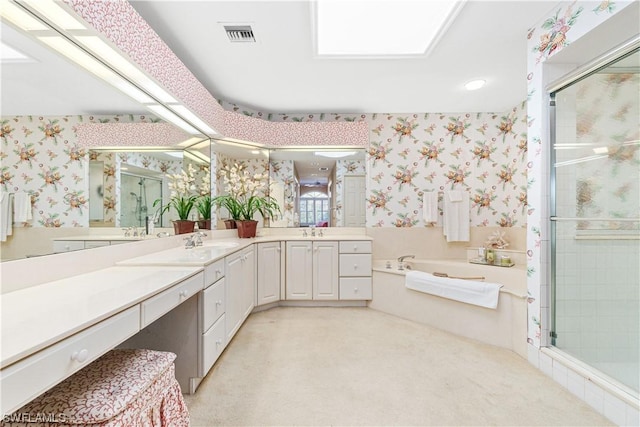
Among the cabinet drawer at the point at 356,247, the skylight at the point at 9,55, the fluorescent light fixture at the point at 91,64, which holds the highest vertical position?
the fluorescent light fixture at the point at 91,64

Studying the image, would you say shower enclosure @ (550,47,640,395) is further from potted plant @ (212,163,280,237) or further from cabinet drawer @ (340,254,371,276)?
potted plant @ (212,163,280,237)

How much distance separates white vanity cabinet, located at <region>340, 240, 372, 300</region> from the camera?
3094 mm

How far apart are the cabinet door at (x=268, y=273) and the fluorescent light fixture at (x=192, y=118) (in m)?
1.24

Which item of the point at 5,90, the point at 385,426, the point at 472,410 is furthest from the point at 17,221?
the point at 472,410

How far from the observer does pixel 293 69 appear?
95.2 inches

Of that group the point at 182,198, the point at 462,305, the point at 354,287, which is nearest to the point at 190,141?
the point at 182,198

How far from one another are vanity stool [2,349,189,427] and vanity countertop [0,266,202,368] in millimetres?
284

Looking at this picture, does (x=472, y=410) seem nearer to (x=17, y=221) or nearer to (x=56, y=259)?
(x=56, y=259)

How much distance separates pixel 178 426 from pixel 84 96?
5.56ft

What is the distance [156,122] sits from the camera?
2002 millimetres

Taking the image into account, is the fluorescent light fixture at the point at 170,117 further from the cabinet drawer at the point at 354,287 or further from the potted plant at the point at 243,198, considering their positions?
the cabinet drawer at the point at 354,287

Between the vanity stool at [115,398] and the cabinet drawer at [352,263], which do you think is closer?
the vanity stool at [115,398]

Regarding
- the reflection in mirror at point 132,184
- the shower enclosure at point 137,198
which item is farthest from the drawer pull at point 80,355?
the shower enclosure at point 137,198

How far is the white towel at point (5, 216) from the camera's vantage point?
110cm
